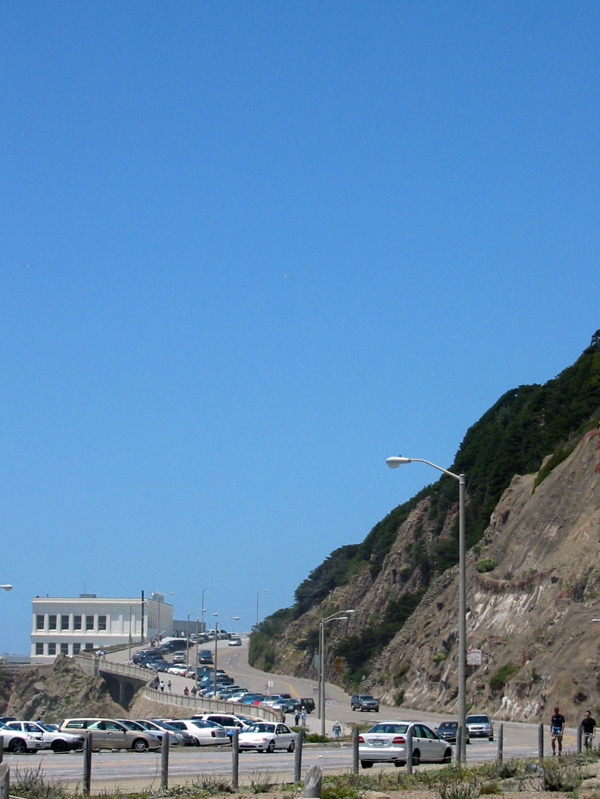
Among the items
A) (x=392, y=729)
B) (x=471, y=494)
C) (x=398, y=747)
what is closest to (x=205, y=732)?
(x=392, y=729)

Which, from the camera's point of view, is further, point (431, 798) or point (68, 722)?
point (68, 722)

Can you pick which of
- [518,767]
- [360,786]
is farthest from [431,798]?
[518,767]

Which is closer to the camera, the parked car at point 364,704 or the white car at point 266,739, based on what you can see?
the white car at point 266,739

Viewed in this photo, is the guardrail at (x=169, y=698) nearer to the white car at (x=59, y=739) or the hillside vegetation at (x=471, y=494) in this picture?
the white car at (x=59, y=739)

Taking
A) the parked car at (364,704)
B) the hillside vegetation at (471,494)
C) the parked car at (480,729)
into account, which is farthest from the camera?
the hillside vegetation at (471,494)

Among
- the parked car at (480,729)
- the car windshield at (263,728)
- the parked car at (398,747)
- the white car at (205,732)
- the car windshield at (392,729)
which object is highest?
the car windshield at (392,729)

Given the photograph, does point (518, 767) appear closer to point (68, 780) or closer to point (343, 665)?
point (68, 780)

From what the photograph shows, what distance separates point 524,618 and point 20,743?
43917mm

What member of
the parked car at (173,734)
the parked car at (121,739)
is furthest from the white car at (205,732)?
the parked car at (121,739)

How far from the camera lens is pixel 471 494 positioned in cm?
11819

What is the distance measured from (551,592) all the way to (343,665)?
46970 millimetres

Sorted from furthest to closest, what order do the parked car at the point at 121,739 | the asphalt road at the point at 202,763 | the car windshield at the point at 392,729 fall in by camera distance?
the parked car at the point at 121,739 < the car windshield at the point at 392,729 < the asphalt road at the point at 202,763

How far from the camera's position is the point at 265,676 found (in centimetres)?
12719

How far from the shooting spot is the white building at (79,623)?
14875 centimetres
